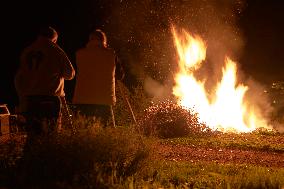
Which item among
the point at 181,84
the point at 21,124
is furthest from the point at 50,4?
the point at 21,124

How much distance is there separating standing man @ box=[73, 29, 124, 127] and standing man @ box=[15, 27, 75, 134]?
496 mm

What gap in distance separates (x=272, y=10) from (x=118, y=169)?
13481 millimetres

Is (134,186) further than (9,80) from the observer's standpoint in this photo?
No

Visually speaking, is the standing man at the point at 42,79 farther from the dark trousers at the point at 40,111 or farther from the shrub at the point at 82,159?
the shrub at the point at 82,159

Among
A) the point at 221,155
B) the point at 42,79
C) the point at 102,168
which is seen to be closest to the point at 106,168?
the point at 102,168

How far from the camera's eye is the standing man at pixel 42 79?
7.36m

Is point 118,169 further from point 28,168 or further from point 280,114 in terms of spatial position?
point 280,114

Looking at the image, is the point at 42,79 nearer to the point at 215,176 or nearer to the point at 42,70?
the point at 42,70

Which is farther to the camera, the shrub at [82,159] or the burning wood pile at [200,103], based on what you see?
the burning wood pile at [200,103]

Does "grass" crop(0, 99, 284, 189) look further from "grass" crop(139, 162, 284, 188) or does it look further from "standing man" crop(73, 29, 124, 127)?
"standing man" crop(73, 29, 124, 127)

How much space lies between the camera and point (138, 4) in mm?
16391

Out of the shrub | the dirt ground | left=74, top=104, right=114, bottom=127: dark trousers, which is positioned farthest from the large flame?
the shrub

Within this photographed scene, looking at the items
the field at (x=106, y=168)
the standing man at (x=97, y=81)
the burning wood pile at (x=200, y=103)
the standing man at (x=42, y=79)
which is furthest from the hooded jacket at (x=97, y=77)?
the burning wood pile at (x=200, y=103)

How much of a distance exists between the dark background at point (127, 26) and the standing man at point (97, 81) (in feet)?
27.2
